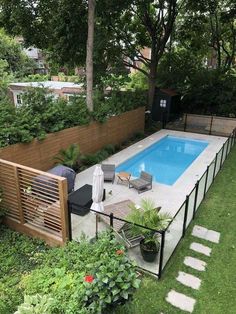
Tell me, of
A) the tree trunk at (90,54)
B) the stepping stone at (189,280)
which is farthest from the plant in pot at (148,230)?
the tree trunk at (90,54)

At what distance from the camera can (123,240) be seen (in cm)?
638

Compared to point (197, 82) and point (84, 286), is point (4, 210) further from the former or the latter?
point (197, 82)

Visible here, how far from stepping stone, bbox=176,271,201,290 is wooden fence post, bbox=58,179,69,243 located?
2713 mm

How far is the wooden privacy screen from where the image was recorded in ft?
20.0

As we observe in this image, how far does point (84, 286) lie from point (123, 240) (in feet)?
8.83

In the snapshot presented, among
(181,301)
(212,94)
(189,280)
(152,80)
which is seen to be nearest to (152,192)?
(189,280)

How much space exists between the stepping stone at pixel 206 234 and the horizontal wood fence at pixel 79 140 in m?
5.81

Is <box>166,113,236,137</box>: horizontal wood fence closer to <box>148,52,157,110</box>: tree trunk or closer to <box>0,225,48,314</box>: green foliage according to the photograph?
<box>148,52,157,110</box>: tree trunk

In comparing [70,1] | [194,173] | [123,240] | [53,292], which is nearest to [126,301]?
[53,292]

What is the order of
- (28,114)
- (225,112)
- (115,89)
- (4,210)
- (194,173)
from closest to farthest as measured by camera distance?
(4,210), (28,114), (194,173), (115,89), (225,112)

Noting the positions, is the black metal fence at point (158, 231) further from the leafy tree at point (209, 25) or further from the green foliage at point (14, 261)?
the leafy tree at point (209, 25)

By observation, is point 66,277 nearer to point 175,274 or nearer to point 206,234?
point 175,274

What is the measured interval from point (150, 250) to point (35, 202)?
2993 millimetres

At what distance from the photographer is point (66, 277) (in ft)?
14.5
